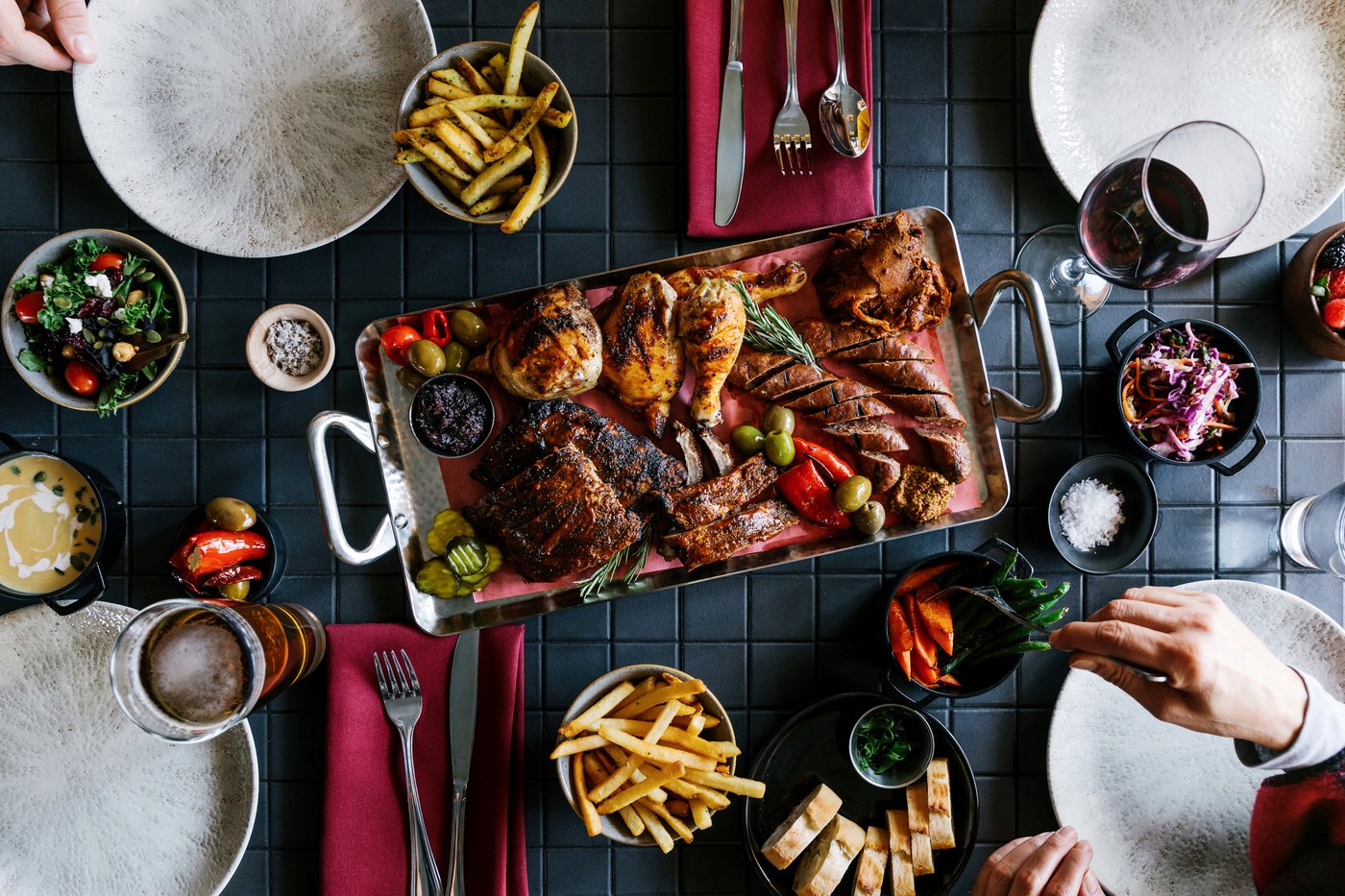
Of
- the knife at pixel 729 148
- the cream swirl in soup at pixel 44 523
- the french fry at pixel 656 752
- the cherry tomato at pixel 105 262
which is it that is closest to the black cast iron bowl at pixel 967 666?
the french fry at pixel 656 752

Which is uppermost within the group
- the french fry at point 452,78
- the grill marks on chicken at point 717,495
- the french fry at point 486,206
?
the french fry at point 452,78

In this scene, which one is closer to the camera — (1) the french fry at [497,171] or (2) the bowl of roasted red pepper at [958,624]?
(1) the french fry at [497,171]

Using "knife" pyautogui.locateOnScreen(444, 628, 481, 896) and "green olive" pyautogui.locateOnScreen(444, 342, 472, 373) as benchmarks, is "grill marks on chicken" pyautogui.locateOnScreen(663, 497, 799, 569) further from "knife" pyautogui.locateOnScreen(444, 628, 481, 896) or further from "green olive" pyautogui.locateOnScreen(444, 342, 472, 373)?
"green olive" pyautogui.locateOnScreen(444, 342, 472, 373)

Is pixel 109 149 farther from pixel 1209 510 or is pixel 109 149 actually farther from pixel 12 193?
pixel 1209 510

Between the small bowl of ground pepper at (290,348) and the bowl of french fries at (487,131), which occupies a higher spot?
the bowl of french fries at (487,131)

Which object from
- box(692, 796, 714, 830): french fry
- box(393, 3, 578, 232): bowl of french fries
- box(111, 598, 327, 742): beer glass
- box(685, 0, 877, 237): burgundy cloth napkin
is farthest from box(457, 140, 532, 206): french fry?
box(692, 796, 714, 830): french fry

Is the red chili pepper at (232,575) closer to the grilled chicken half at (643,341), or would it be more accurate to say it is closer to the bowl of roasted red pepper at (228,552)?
the bowl of roasted red pepper at (228,552)
